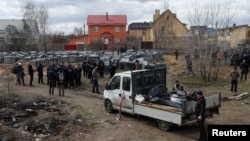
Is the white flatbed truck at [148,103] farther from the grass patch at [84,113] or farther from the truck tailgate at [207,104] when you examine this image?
the grass patch at [84,113]

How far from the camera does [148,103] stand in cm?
1226

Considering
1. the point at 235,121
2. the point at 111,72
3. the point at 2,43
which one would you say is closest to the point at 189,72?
the point at 111,72

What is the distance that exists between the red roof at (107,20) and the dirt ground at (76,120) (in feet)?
187

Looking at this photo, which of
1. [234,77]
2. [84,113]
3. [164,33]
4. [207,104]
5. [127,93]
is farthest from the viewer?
[164,33]

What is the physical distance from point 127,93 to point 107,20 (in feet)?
212

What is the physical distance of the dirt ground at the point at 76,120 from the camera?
11.2 m

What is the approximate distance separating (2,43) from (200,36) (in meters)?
42.3

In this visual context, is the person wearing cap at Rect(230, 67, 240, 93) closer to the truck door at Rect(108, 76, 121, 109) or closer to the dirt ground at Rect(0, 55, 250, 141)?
the dirt ground at Rect(0, 55, 250, 141)

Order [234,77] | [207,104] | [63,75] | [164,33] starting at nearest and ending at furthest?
[207,104], [63,75], [234,77], [164,33]

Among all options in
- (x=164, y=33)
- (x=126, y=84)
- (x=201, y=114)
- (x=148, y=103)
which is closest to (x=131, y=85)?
(x=126, y=84)

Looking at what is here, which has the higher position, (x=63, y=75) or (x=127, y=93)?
(x=63, y=75)

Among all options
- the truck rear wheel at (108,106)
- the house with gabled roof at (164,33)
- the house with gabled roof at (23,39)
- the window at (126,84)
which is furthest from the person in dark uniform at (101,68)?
the house with gabled roof at (23,39)

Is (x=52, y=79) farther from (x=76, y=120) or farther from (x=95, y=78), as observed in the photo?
(x=76, y=120)

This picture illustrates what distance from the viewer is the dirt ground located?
1123cm
